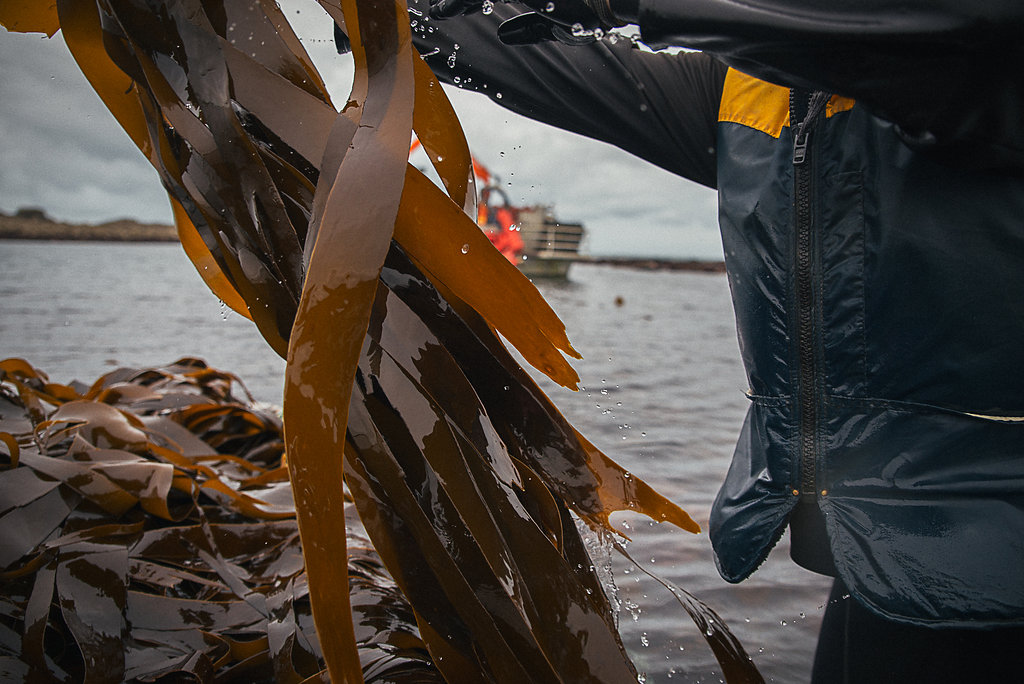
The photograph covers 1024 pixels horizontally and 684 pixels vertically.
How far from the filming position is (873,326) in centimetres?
114

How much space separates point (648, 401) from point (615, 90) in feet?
11.2

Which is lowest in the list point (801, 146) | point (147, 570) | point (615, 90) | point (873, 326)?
point (147, 570)

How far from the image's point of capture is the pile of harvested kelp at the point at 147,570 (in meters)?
1.19

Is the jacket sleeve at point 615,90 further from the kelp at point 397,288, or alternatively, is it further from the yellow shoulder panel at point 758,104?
the kelp at point 397,288

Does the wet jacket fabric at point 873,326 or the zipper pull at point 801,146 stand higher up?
the zipper pull at point 801,146

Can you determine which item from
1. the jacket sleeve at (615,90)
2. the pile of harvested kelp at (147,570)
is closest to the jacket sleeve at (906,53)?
the jacket sleeve at (615,90)

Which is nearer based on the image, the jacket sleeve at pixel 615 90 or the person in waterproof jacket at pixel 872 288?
the person in waterproof jacket at pixel 872 288

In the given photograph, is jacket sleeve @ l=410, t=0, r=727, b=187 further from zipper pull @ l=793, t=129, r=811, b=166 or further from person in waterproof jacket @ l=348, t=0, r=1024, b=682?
zipper pull @ l=793, t=129, r=811, b=166

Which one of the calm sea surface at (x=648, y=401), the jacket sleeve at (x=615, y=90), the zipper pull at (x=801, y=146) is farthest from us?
the calm sea surface at (x=648, y=401)

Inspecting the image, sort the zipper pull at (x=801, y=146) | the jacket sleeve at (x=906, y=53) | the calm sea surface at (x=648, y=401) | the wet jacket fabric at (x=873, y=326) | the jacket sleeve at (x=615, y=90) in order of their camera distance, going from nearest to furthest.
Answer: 1. the jacket sleeve at (x=906, y=53)
2. the wet jacket fabric at (x=873, y=326)
3. the zipper pull at (x=801, y=146)
4. the jacket sleeve at (x=615, y=90)
5. the calm sea surface at (x=648, y=401)

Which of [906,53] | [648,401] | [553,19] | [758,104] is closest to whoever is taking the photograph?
[906,53]

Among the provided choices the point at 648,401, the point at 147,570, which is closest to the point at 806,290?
the point at 147,570

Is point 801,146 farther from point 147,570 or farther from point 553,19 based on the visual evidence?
point 147,570

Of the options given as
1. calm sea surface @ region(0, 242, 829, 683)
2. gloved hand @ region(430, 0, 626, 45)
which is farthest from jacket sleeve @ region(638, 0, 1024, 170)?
calm sea surface @ region(0, 242, 829, 683)
